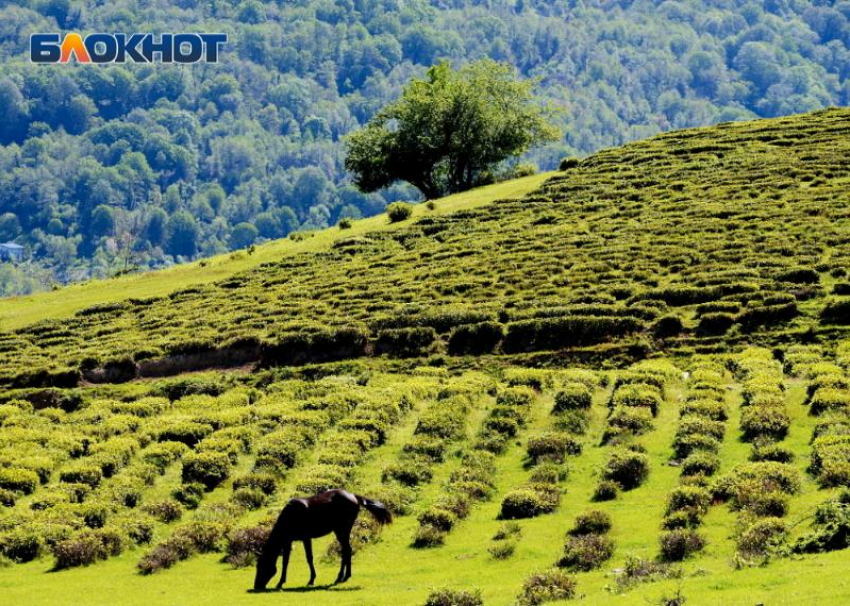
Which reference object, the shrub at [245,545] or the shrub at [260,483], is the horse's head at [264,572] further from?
the shrub at [260,483]

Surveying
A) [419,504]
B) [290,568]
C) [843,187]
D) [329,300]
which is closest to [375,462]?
[419,504]

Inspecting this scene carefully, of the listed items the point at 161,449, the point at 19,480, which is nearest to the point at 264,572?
the point at 19,480

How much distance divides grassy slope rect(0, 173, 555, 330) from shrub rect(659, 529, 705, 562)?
52.3 m

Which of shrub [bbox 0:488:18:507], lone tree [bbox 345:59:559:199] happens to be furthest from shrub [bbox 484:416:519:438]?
lone tree [bbox 345:59:559:199]

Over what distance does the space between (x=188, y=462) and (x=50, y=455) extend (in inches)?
210

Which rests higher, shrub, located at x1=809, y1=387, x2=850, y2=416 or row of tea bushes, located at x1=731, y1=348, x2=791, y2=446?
shrub, located at x1=809, y1=387, x2=850, y2=416

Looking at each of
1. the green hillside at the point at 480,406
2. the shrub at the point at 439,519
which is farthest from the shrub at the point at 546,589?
the shrub at the point at 439,519

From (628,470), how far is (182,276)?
5128 cm

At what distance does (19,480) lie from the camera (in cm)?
3312

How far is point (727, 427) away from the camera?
111ft

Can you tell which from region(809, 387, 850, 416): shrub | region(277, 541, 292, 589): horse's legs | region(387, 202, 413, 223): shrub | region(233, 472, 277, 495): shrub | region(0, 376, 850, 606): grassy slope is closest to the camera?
region(0, 376, 850, 606): grassy slope

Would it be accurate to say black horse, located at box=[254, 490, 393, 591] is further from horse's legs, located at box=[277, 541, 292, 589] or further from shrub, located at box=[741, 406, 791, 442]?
shrub, located at box=[741, 406, 791, 442]

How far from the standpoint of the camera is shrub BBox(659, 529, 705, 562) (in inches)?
907

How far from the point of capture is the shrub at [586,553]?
76.2ft
